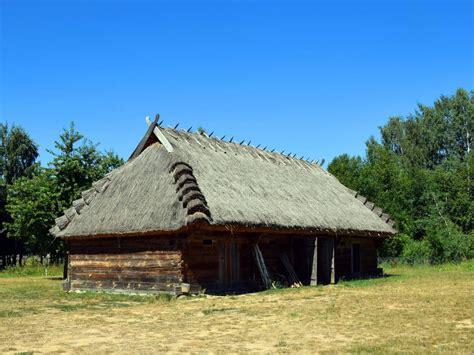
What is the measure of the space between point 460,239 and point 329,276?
19.1 meters

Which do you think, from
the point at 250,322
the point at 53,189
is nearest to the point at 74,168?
the point at 53,189

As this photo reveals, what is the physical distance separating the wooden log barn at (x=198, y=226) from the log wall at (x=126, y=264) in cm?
4

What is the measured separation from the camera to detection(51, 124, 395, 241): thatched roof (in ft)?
63.5

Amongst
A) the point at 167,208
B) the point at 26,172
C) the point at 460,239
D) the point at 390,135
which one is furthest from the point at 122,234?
the point at 390,135

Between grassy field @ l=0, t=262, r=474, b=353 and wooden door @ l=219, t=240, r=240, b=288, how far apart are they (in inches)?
59.8

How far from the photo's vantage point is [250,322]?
41.7ft

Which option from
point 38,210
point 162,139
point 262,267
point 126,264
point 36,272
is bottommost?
point 36,272

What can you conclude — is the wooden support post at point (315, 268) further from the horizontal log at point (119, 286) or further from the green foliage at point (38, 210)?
the green foliage at point (38, 210)

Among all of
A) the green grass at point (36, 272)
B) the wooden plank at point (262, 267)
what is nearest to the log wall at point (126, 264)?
the wooden plank at point (262, 267)

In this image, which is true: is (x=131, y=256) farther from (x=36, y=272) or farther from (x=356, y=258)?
(x=36, y=272)

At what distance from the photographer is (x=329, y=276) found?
24562mm

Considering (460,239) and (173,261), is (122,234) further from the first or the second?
(460,239)

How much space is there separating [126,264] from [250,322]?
30.2 feet

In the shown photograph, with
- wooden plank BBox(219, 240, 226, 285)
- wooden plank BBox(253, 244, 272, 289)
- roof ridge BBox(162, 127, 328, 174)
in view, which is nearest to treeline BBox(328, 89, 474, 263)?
roof ridge BBox(162, 127, 328, 174)
